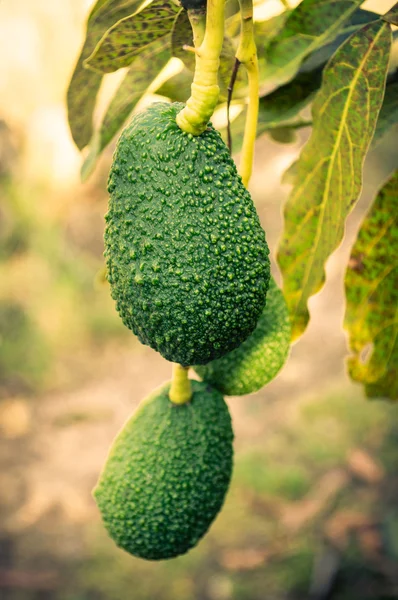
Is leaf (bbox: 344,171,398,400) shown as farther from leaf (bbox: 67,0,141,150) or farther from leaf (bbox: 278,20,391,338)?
leaf (bbox: 67,0,141,150)

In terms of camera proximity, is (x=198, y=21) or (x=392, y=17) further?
(x=392, y=17)

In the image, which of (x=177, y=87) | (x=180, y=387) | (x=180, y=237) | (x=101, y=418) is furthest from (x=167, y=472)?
(x=101, y=418)

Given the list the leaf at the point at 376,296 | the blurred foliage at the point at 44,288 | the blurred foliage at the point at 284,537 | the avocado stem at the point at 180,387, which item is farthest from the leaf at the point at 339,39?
the blurred foliage at the point at 44,288

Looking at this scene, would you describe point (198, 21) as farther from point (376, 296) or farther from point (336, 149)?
point (376, 296)

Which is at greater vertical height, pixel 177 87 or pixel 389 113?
pixel 177 87

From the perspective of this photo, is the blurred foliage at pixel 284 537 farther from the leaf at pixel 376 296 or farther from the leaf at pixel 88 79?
the leaf at pixel 88 79

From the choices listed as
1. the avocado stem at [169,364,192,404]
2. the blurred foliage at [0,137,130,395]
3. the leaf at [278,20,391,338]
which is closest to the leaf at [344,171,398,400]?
the leaf at [278,20,391,338]
